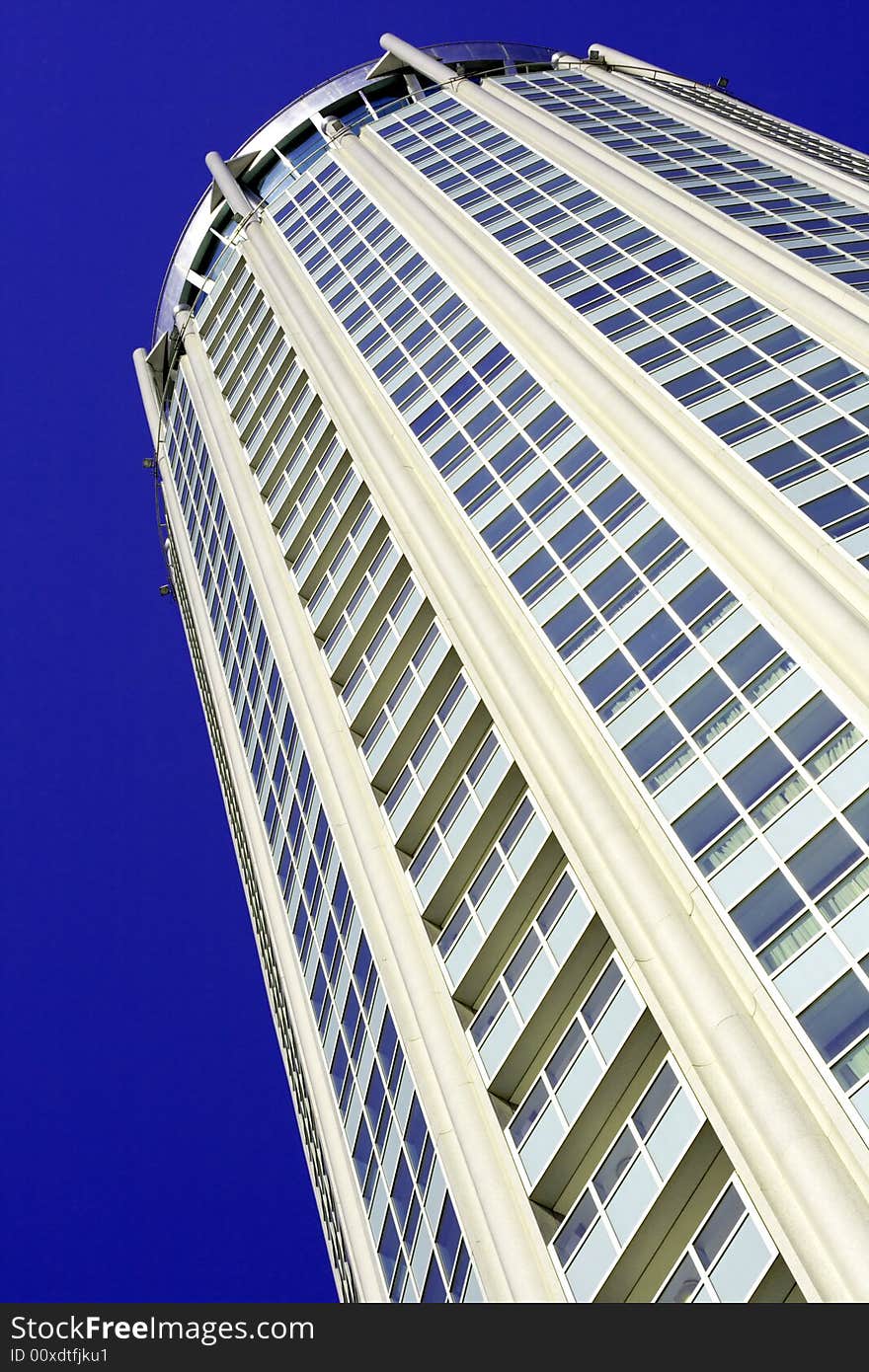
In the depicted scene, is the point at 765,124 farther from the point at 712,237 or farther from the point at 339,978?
the point at 339,978

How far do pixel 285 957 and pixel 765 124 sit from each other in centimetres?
5336

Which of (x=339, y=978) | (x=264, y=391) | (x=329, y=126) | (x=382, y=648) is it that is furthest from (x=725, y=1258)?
(x=329, y=126)

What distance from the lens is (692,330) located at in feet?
169

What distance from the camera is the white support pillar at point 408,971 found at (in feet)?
119

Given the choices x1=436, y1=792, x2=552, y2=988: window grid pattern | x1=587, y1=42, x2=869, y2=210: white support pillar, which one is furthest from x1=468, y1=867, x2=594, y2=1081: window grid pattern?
x1=587, y1=42, x2=869, y2=210: white support pillar

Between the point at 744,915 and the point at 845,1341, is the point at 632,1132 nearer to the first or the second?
the point at 744,915

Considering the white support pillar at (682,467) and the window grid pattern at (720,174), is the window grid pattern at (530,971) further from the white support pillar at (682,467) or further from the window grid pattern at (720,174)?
the window grid pattern at (720,174)

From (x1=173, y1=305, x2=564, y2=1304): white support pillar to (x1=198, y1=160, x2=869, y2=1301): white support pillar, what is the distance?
9.36 feet

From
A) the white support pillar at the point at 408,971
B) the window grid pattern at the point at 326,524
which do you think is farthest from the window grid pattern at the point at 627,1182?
the window grid pattern at the point at 326,524

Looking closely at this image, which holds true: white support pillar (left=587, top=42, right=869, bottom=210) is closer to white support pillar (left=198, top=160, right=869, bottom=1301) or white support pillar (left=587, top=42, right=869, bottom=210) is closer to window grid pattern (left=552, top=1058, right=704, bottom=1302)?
white support pillar (left=198, top=160, right=869, bottom=1301)

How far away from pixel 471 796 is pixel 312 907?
40.1 ft

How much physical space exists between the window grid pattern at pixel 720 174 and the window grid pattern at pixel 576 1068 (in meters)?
25.7

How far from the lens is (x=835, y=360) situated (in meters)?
46.8

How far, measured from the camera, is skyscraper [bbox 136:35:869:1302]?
1309 inches
